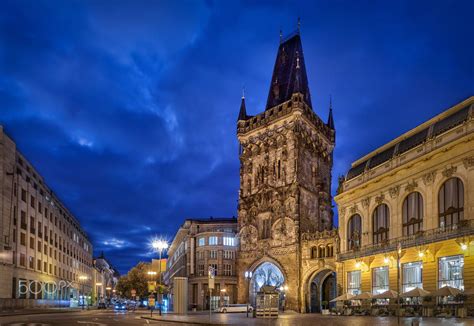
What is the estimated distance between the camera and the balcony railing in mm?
36969

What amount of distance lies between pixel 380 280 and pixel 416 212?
8646mm

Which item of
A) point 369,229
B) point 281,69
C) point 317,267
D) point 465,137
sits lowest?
point 317,267

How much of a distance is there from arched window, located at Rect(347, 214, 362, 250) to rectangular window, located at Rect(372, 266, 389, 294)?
184 inches

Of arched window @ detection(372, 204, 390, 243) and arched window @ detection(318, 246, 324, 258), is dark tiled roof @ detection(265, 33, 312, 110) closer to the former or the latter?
arched window @ detection(318, 246, 324, 258)

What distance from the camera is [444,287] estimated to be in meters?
36.5

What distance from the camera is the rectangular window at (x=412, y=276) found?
4266cm

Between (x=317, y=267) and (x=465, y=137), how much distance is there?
3369cm

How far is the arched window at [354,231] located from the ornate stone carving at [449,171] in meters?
15.8

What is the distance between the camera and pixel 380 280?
160 feet

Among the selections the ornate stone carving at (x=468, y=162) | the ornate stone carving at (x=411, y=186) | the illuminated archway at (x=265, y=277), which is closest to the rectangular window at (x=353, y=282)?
the ornate stone carving at (x=411, y=186)

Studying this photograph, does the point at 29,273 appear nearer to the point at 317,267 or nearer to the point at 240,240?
the point at 240,240

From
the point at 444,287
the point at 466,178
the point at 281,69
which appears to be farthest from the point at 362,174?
the point at 281,69

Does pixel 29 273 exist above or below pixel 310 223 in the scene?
below

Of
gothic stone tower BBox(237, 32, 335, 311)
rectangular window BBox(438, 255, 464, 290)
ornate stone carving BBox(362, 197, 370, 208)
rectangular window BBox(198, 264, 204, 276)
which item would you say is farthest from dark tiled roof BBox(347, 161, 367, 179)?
rectangular window BBox(198, 264, 204, 276)
